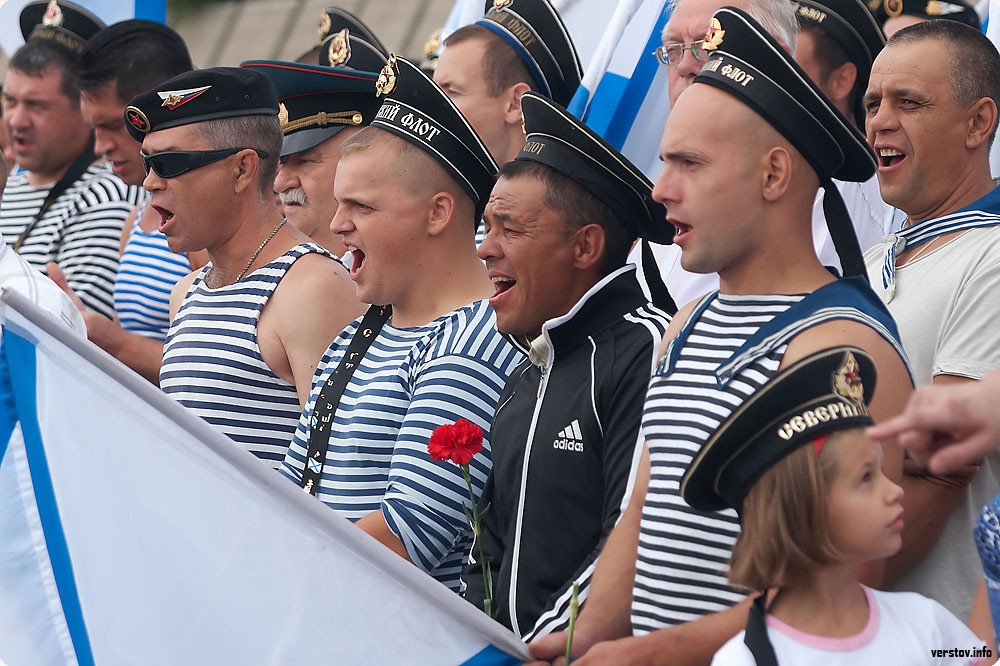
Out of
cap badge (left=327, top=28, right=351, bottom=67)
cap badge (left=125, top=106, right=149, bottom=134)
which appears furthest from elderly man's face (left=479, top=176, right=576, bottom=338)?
cap badge (left=327, top=28, right=351, bottom=67)

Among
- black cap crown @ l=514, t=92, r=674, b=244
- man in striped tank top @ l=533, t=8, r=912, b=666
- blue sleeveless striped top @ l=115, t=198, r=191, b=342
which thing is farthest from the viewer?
blue sleeveless striped top @ l=115, t=198, r=191, b=342

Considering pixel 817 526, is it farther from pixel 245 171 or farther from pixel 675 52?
pixel 245 171

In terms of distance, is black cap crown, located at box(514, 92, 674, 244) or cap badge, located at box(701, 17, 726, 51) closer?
cap badge, located at box(701, 17, 726, 51)

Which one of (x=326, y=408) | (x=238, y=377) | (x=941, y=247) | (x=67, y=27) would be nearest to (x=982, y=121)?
(x=941, y=247)

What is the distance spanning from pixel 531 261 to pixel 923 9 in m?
2.37

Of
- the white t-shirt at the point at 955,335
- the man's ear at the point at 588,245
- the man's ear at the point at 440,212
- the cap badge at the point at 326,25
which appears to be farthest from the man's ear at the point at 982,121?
the cap badge at the point at 326,25

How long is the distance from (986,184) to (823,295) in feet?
3.48

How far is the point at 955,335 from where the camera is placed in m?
3.35

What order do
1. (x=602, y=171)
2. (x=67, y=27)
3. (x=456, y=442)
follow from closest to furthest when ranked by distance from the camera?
(x=456, y=442) < (x=602, y=171) < (x=67, y=27)

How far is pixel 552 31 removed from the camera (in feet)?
17.4

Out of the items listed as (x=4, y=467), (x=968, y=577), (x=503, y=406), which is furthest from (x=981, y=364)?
(x=4, y=467)

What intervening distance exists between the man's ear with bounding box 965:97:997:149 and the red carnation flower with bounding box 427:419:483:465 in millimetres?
1488

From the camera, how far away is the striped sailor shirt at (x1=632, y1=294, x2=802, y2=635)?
9.73 feet

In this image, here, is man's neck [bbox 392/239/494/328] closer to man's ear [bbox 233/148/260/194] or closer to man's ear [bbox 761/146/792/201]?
man's ear [bbox 233/148/260/194]
